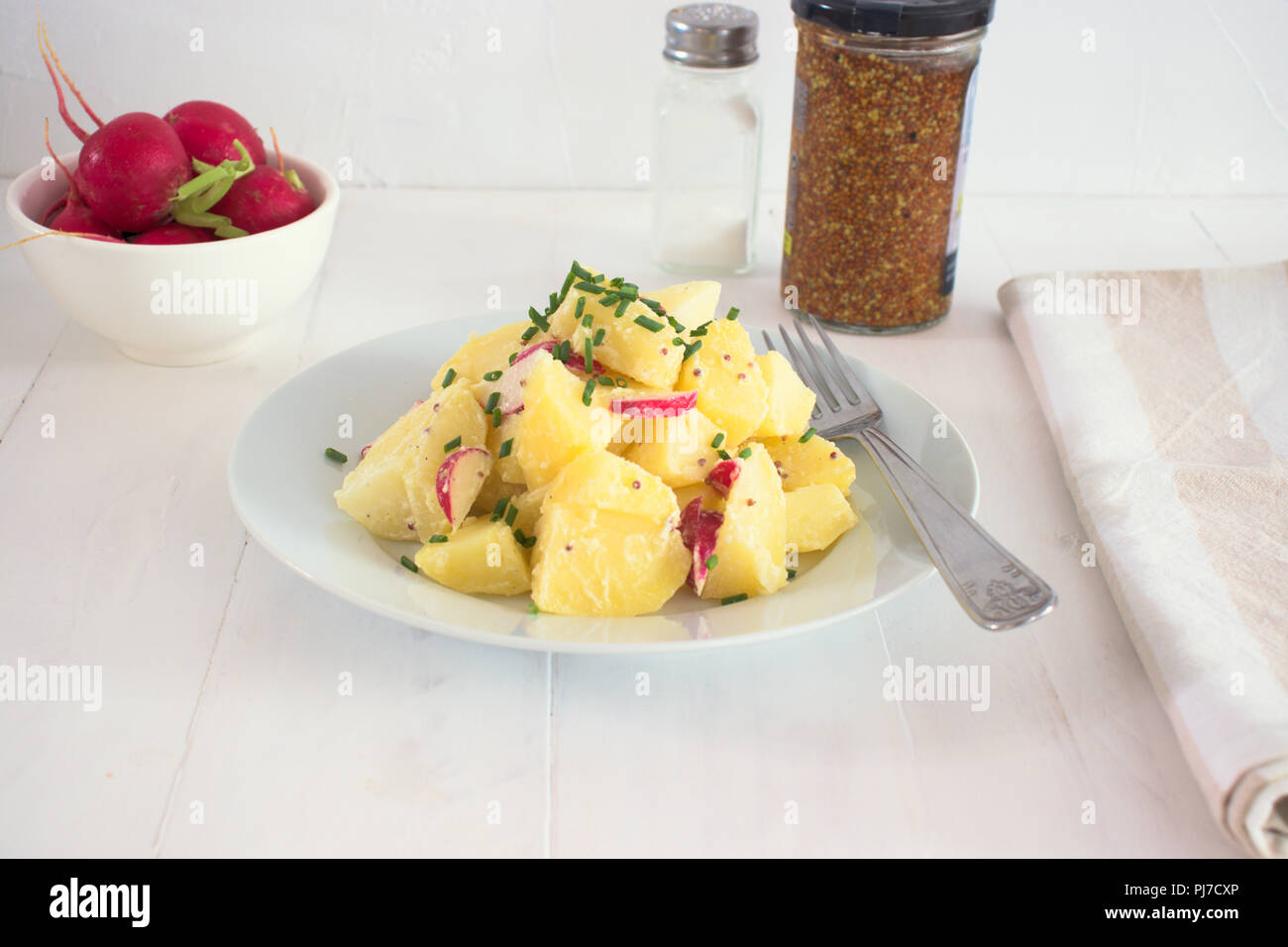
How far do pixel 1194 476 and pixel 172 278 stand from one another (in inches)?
45.8

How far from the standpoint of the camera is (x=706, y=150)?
180 centimetres

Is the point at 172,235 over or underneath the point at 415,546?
over

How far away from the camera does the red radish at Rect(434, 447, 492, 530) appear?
3.46 ft

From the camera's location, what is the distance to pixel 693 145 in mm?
1796

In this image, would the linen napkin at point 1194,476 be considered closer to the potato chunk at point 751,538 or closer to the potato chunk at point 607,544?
the potato chunk at point 751,538

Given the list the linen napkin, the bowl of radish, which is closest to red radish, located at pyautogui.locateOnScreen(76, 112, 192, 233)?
the bowl of radish

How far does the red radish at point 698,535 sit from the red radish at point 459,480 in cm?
19

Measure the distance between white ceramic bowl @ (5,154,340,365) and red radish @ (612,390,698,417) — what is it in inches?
23.6

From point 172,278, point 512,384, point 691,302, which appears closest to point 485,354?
point 512,384

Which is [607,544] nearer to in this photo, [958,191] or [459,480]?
[459,480]

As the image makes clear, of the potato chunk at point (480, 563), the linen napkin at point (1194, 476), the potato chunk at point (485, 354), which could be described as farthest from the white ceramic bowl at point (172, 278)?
the linen napkin at point (1194, 476)
